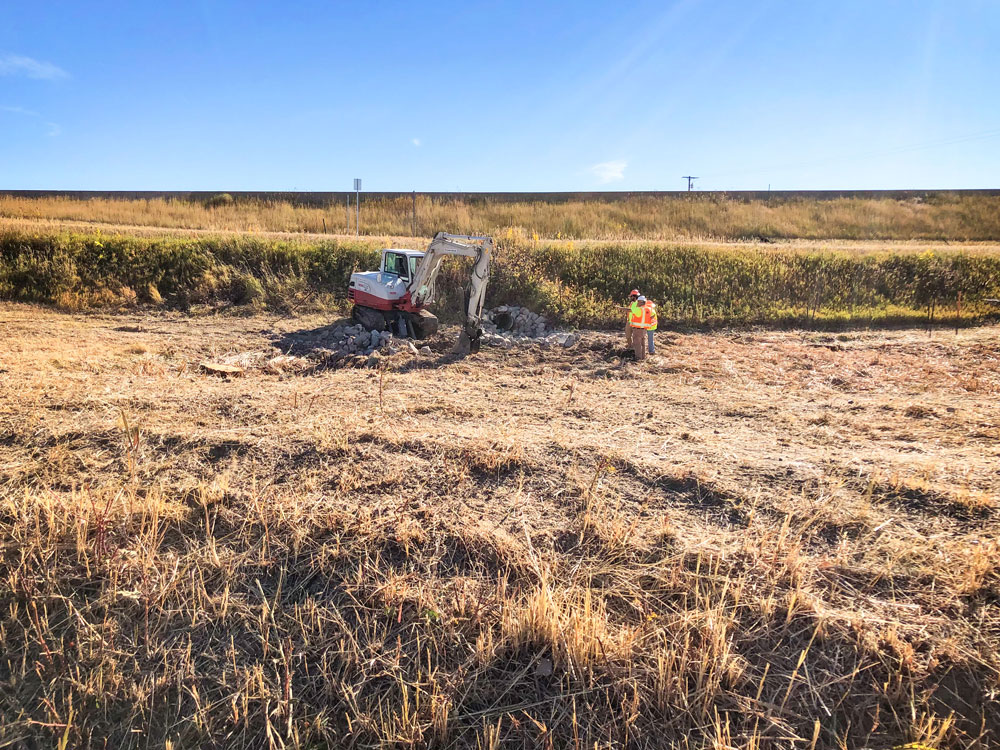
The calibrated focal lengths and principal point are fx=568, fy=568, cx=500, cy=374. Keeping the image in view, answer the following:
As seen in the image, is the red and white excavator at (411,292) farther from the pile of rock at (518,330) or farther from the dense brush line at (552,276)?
the dense brush line at (552,276)

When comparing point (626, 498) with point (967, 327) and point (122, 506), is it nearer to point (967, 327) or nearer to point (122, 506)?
point (122, 506)

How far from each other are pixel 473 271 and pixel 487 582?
791 cm

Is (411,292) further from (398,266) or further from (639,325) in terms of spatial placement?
(639,325)

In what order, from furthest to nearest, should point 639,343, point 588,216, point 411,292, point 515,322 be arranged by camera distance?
point 588,216 → point 515,322 → point 411,292 → point 639,343

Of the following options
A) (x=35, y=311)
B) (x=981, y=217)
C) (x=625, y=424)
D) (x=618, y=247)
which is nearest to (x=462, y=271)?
(x=618, y=247)

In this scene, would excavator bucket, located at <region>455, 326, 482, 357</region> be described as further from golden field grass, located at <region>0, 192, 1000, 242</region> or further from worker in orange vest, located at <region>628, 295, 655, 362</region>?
golden field grass, located at <region>0, 192, 1000, 242</region>

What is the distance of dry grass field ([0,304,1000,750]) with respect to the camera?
9.57 feet

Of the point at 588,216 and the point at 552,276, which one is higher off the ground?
the point at 588,216

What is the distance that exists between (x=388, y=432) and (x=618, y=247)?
11618 millimetres

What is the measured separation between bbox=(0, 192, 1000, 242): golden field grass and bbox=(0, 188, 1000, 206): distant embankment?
1.23 feet

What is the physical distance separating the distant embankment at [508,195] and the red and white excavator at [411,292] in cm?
1722

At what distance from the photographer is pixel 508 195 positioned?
28156mm

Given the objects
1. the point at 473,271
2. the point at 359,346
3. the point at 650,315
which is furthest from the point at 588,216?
the point at 359,346

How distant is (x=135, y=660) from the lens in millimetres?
3232
